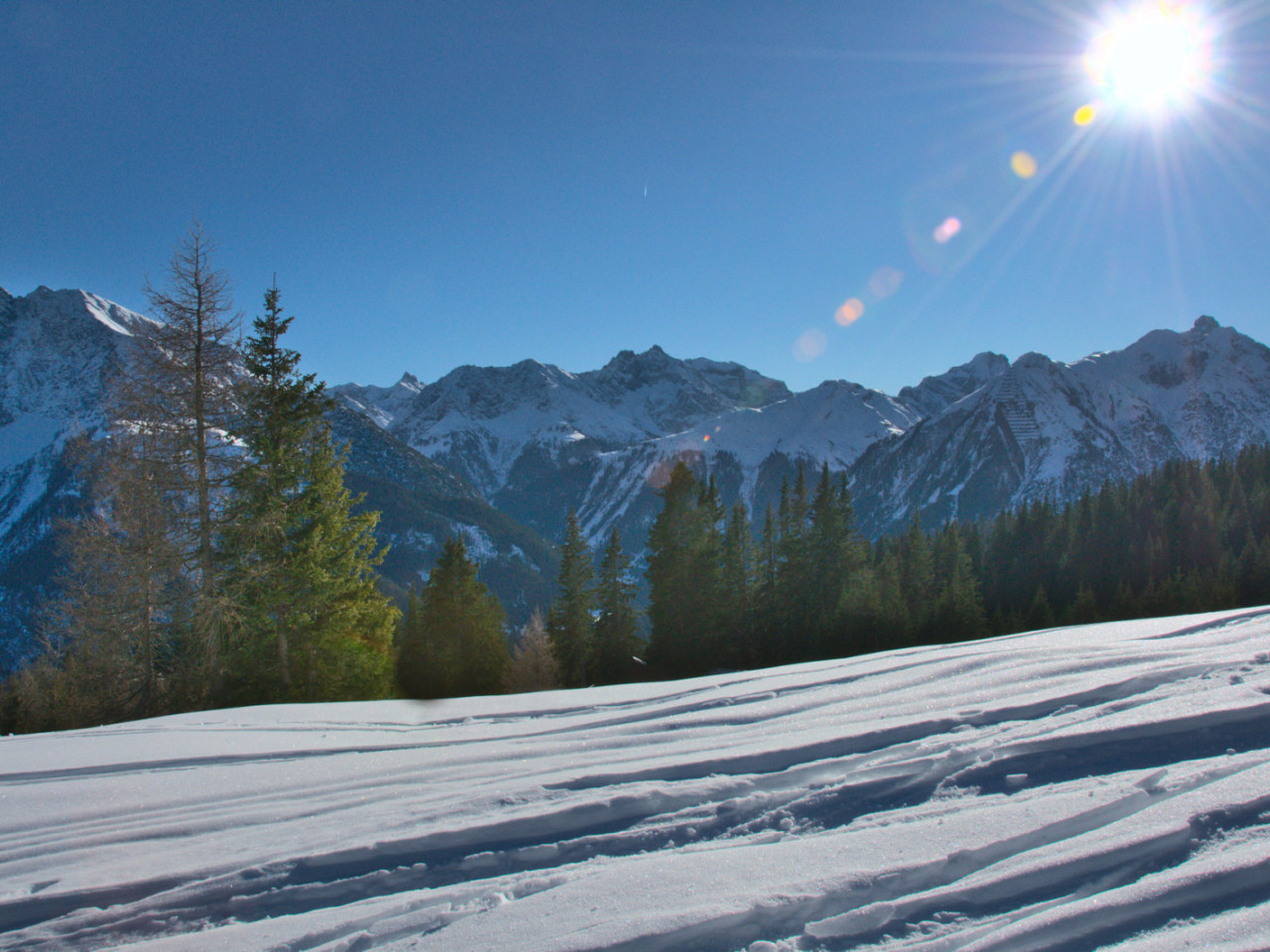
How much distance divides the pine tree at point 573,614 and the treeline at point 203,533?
61.1 ft

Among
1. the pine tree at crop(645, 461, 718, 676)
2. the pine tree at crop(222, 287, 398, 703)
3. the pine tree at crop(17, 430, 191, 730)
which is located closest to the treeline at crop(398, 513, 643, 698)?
the pine tree at crop(645, 461, 718, 676)

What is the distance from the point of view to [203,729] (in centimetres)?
645

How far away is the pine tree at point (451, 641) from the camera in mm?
28703

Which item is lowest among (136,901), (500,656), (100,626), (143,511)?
(500,656)

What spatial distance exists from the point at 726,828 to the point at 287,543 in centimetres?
1448

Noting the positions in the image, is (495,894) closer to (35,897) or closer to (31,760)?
(35,897)

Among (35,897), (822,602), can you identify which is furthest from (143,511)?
(822,602)

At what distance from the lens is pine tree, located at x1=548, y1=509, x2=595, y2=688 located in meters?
33.8

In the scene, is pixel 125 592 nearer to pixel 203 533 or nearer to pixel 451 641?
pixel 203 533

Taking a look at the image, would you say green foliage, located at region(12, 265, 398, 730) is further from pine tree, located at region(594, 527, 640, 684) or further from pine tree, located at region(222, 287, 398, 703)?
pine tree, located at region(594, 527, 640, 684)

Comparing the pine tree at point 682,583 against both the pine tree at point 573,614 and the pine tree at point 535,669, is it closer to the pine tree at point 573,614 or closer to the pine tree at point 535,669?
the pine tree at point 573,614

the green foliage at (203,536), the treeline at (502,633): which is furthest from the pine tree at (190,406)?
the treeline at (502,633)

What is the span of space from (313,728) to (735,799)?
4882 millimetres

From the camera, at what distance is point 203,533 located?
14070 millimetres
